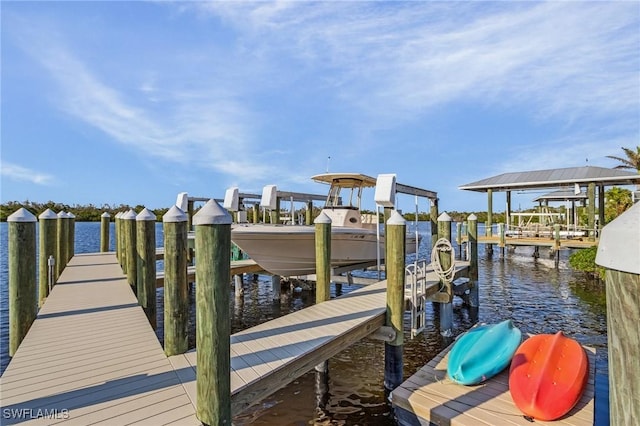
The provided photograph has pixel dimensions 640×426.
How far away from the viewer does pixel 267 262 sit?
9570mm

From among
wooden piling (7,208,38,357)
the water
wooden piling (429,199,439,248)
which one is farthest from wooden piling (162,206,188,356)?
wooden piling (429,199,439,248)

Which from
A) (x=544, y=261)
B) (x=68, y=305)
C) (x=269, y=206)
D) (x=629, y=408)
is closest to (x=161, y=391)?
(x=629, y=408)

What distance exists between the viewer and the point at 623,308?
105 centimetres

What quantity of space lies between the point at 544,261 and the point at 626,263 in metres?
24.4

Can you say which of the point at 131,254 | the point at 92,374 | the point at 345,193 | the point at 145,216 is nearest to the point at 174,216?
the point at 92,374

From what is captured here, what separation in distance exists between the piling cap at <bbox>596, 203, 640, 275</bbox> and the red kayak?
4.16 meters

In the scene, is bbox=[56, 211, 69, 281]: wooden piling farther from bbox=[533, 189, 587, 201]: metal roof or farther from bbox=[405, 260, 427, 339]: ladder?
bbox=[533, 189, 587, 201]: metal roof

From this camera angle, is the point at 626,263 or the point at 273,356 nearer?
the point at 626,263

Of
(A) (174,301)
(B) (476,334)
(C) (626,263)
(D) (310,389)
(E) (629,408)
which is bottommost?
(D) (310,389)

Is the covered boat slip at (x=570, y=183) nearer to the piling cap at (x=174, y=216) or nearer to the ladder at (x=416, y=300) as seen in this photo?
the ladder at (x=416, y=300)

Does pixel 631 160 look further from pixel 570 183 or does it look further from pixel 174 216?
pixel 174 216

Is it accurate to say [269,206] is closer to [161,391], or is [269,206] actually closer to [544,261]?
[161,391]

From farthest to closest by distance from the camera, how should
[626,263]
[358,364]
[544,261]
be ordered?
[544,261] < [358,364] < [626,263]

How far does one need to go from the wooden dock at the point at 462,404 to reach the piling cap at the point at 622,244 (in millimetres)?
3928
